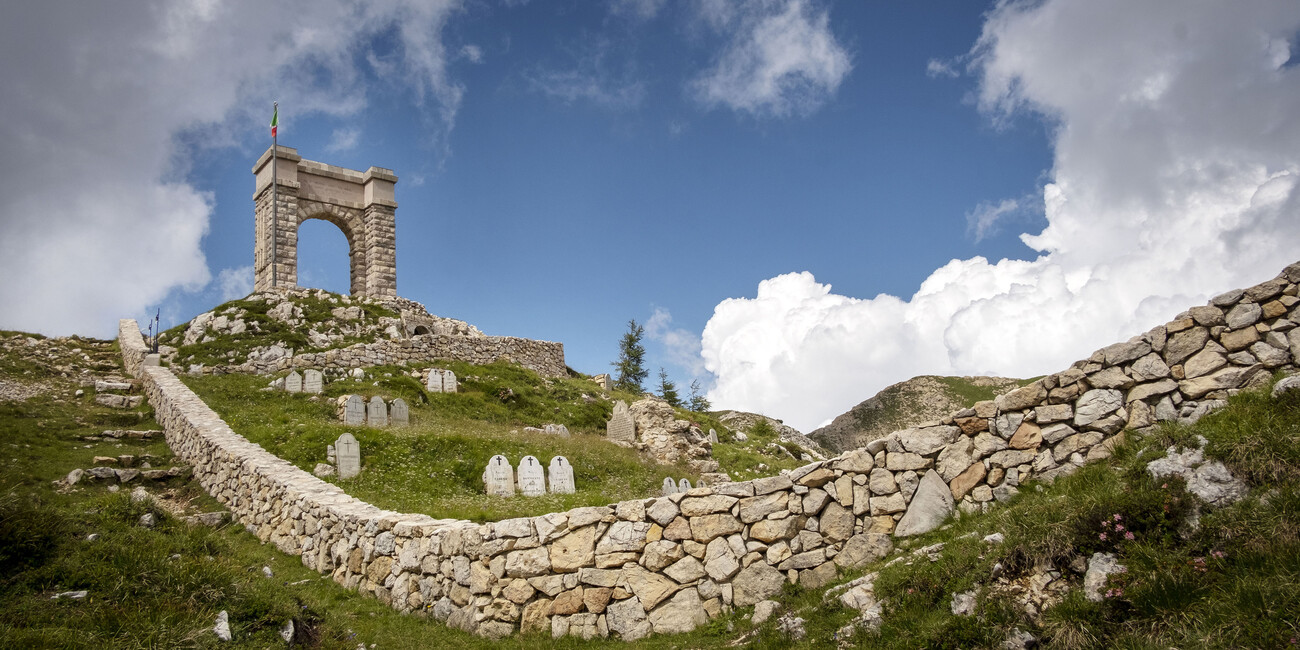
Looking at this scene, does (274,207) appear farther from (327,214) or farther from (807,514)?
(807,514)

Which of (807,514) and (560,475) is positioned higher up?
(560,475)

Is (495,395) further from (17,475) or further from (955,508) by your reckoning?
(955,508)

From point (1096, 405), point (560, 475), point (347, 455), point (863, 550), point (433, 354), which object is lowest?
point (863, 550)

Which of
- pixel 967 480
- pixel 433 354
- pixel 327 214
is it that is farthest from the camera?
pixel 327 214

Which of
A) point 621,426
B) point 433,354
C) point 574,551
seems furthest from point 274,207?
point 574,551

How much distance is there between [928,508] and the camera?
7.88 meters

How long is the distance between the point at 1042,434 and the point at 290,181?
3370 centimetres

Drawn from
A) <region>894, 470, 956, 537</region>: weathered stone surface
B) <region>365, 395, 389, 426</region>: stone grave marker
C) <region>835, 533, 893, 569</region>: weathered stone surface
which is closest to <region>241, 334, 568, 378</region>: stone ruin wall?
<region>365, 395, 389, 426</region>: stone grave marker

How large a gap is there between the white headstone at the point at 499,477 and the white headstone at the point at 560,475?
0.87m

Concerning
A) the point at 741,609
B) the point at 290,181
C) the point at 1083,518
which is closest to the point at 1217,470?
the point at 1083,518

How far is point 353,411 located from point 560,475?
287 inches

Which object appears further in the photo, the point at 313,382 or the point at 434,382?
the point at 434,382

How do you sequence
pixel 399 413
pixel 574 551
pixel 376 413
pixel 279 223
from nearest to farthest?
pixel 574 551 < pixel 376 413 < pixel 399 413 < pixel 279 223

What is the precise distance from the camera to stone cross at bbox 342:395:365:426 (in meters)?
20.9
